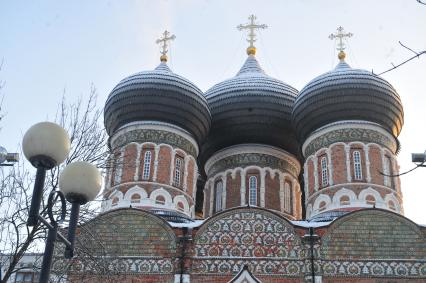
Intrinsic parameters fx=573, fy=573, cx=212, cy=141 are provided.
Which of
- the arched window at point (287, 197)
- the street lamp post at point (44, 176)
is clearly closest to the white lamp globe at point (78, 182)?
the street lamp post at point (44, 176)

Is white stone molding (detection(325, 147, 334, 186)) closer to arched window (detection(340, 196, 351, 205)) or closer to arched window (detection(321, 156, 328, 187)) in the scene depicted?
arched window (detection(321, 156, 328, 187))

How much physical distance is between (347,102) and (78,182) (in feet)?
40.0

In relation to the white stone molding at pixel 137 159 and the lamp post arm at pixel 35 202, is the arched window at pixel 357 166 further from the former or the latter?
the lamp post arm at pixel 35 202

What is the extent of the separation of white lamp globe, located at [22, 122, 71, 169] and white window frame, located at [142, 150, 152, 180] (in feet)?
35.7

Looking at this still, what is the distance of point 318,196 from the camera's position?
15.2 meters

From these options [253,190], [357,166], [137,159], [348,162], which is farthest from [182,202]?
[357,166]

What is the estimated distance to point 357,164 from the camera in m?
15.1

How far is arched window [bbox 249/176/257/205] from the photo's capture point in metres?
16.8

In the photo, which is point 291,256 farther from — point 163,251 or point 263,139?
point 263,139

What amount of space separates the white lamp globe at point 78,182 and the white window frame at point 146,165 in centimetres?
1071

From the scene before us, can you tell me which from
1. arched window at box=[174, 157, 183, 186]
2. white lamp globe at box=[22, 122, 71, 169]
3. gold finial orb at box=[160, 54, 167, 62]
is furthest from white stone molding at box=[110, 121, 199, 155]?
white lamp globe at box=[22, 122, 71, 169]

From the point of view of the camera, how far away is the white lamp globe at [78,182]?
4.52 m

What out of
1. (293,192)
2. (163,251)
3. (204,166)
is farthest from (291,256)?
(204,166)

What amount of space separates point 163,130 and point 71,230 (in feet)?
36.8
